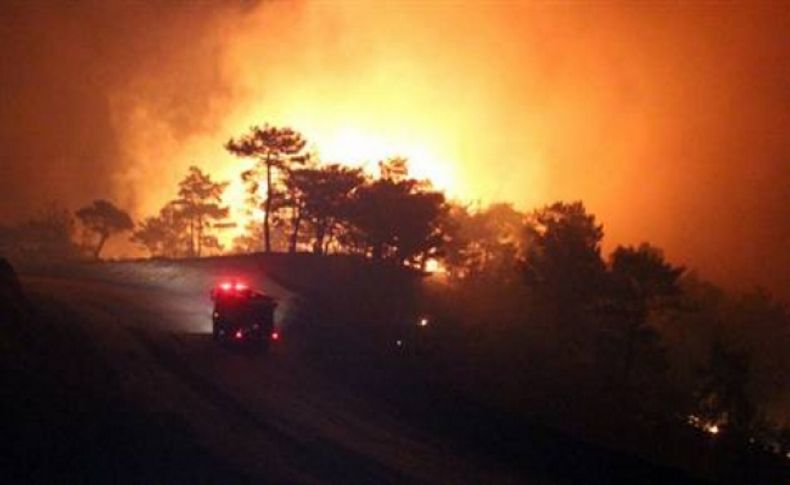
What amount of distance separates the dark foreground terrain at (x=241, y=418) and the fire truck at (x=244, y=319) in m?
0.77

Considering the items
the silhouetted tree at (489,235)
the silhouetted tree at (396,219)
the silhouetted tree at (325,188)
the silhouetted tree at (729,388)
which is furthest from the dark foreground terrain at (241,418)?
the silhouetted tree at (489,235)

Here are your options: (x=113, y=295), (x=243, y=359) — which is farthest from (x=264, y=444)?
(x=113, y=295)

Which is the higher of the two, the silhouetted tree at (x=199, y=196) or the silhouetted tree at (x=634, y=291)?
the silhouetted tree at (x=199, y=196)

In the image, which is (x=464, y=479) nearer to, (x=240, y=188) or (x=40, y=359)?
(x=40, y=359)

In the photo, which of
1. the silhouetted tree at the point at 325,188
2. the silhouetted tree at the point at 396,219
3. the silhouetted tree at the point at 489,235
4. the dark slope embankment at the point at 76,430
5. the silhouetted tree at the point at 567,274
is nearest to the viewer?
the dark slope embankment at the point at 76,430

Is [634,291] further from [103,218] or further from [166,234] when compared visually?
[166,234]

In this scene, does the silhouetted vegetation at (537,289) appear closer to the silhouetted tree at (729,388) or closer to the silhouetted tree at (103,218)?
the silhouetted tree at (729,388)

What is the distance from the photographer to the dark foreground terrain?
1501 cm

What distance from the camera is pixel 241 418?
19859mm

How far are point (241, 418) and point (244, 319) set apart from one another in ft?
39.1

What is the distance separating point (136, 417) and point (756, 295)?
393 feet

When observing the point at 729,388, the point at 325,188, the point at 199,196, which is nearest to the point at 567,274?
the point at 729,388

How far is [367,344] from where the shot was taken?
110 feet

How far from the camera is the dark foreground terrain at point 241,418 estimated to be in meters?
15.0
